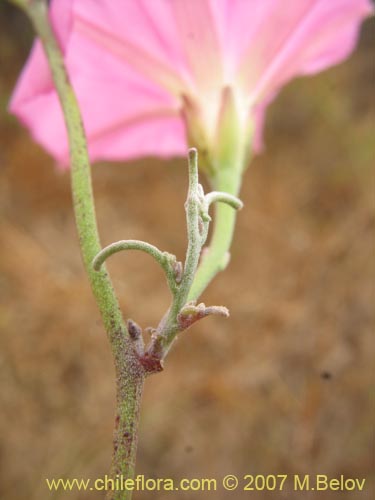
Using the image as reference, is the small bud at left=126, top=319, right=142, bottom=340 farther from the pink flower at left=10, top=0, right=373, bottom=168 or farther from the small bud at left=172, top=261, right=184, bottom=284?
the pink flower at left=10, top=0, right=373, bottom=168

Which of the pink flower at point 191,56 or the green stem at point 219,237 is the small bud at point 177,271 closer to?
the green stem at point 219,237

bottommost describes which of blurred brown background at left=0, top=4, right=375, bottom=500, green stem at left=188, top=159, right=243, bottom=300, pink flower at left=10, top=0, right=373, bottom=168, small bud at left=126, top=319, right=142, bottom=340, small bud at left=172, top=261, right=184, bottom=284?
small bud at left=126, top=319, right=142, bottom=340

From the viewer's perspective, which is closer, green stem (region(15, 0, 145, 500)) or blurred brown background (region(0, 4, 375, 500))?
green stem (region(15, 0, 145, 500))

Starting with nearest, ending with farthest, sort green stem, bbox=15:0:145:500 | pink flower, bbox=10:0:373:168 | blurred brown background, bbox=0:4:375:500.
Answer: green stem, bbox=15:0:145:500 → pink flower, bbox=10:0:373:168 → blurred brown background, bbox=0:4:375:500

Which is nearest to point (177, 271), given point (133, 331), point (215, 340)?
point (133, 331)

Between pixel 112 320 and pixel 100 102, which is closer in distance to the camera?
pixel 112 320

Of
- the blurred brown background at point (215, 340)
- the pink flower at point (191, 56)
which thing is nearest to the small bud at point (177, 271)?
the pink flower at point (191, 56)

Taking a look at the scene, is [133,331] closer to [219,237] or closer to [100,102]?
[219,237]

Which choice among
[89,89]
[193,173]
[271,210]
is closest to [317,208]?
[271,210]

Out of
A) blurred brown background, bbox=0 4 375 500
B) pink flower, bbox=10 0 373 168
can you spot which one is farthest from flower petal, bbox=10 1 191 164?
blurred brown background, bbox=0 4 375 500
